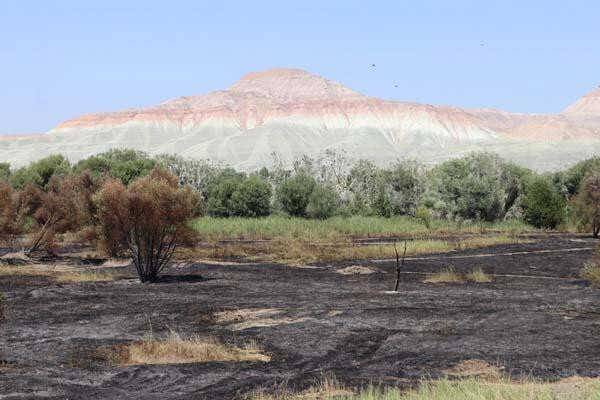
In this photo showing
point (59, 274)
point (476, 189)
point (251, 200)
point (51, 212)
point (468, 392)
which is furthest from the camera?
point (476, 189)

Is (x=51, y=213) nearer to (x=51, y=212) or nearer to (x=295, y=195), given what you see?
(x=51, y=212)

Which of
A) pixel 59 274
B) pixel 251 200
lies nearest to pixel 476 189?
pixel 251 200

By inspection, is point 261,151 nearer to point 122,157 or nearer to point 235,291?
point 122,157

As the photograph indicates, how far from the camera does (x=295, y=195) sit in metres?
68.4

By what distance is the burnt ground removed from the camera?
46.3 feet

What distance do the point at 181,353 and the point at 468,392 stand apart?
6.95 metres

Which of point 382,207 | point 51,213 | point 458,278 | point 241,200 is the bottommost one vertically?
point 458,278

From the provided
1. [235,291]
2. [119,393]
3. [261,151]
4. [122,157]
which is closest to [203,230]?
[235,291]

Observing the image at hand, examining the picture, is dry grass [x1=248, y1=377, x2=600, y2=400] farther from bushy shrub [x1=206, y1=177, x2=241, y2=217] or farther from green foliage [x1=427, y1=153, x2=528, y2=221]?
green foliage [x1=427, y1=153, x2=528, y2=221]

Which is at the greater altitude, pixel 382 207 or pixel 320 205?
pixel 320 205

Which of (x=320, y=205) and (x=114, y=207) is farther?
(x=320, y=205)

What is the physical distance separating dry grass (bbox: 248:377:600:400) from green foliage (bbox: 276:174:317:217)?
5529 cm

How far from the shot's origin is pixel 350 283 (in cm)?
3080

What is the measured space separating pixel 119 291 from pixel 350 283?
8.15 m
